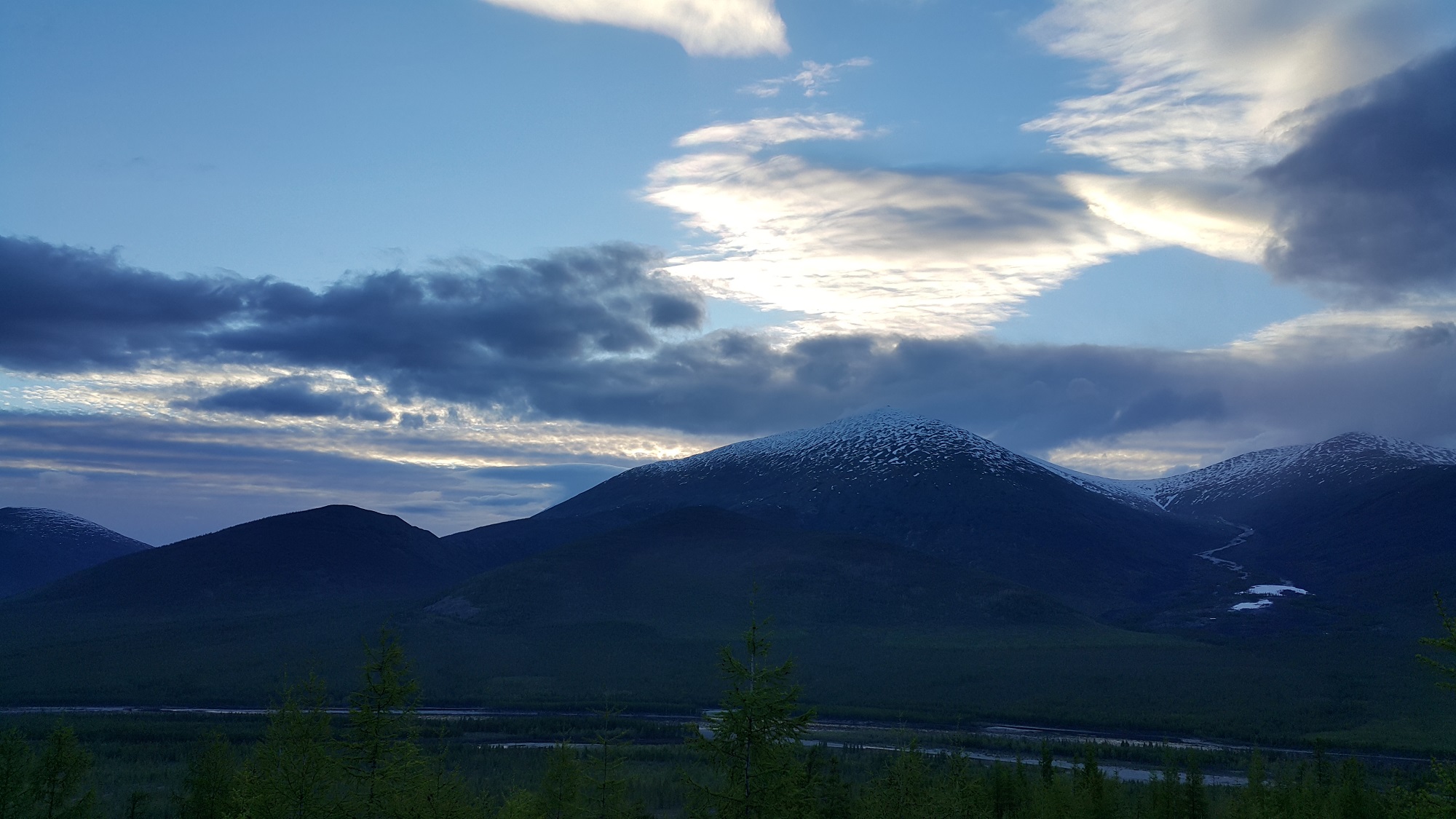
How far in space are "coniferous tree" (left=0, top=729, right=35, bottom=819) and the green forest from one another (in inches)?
1.8

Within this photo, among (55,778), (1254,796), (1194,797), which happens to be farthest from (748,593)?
(55,778)

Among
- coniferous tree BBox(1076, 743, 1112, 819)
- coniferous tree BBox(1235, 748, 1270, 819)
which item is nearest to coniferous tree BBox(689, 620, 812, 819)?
coniferous tree BBox(1235, 748, 1270, 819)

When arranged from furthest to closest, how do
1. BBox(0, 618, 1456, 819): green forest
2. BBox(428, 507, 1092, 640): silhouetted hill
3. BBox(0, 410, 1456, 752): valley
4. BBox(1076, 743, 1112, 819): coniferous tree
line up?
BBox(428, 507, 1092, 640): silhouetted hill → BBox(0, 410, 1456, 752): valley → BBox(1076, 743, 1112, 819): coniferous tree → BBox(0, 618, 1456, 819): green forest

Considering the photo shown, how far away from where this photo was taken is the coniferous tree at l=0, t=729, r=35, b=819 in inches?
1066

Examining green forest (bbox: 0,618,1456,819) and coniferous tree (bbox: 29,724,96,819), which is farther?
coniferous tree (bbox: 29,724,96,819)

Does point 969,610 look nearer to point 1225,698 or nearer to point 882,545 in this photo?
point 882,545

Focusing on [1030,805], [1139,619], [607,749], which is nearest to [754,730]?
[607,749]

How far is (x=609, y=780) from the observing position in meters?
28.5

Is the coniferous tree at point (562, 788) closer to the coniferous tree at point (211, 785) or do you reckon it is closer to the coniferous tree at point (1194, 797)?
the coniferous tree at point (211, 785)

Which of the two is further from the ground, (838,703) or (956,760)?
(956,760)

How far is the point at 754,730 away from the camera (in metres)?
21.1

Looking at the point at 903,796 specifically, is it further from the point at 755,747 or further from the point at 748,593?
the point at 748,593

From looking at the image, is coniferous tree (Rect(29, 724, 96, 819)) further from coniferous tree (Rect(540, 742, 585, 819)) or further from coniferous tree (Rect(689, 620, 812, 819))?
coniferous tree (Rect(689, 620, 812, 819))

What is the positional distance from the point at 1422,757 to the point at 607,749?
246 feet
